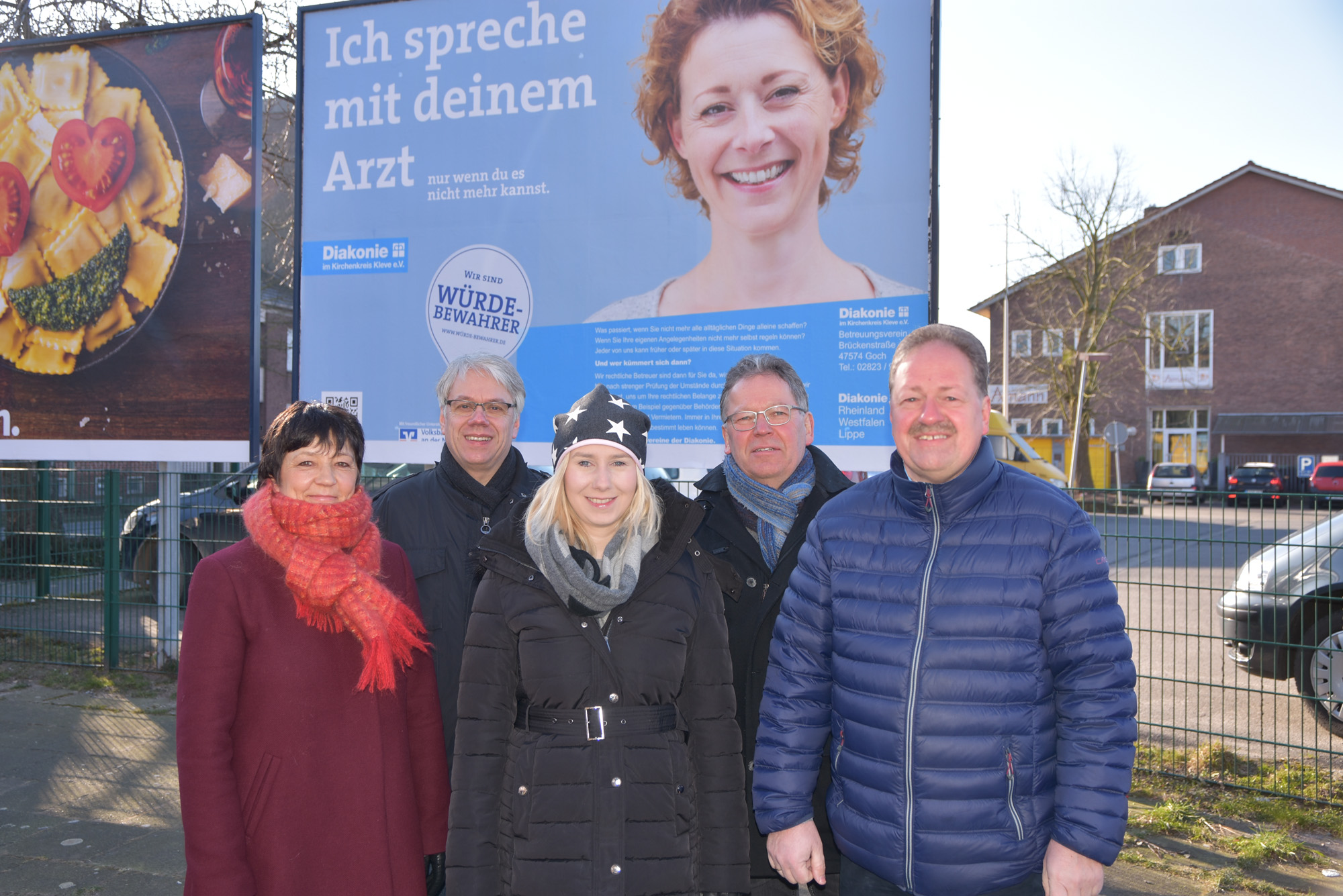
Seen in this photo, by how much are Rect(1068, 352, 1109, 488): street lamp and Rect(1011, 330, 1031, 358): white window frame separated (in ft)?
18.7

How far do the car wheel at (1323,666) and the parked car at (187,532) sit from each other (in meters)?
6.11

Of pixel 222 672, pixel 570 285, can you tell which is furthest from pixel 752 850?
pixel 570 285

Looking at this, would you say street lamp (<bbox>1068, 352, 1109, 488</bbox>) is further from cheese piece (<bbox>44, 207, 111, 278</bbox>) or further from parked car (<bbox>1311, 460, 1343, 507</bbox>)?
cheese piece (<bbox>44, 207, 111, 278</bbox>)

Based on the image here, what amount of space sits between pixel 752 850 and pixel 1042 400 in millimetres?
38349

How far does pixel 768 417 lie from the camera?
3025 mm

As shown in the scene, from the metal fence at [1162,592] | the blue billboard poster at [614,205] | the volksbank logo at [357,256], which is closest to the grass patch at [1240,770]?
the metal fence at [1162,592]

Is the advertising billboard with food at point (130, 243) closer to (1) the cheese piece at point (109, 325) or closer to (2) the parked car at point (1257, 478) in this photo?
(1) the cheese piece at point (109, 325)

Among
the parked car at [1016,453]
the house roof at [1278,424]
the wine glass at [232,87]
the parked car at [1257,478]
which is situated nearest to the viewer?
the wine glass at [232,87]

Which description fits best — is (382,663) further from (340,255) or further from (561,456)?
(340,255)

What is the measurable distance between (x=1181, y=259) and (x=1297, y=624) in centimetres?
3788

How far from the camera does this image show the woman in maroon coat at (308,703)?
7.17ft

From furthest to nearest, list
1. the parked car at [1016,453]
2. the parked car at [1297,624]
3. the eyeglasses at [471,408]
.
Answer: the parked car at [1016,453] < the parked car at [1297,624] < the eyeglasses at [471,408]

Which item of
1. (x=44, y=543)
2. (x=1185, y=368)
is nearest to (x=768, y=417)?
(x=44, y=543)

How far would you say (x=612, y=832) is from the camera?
7.16ft
